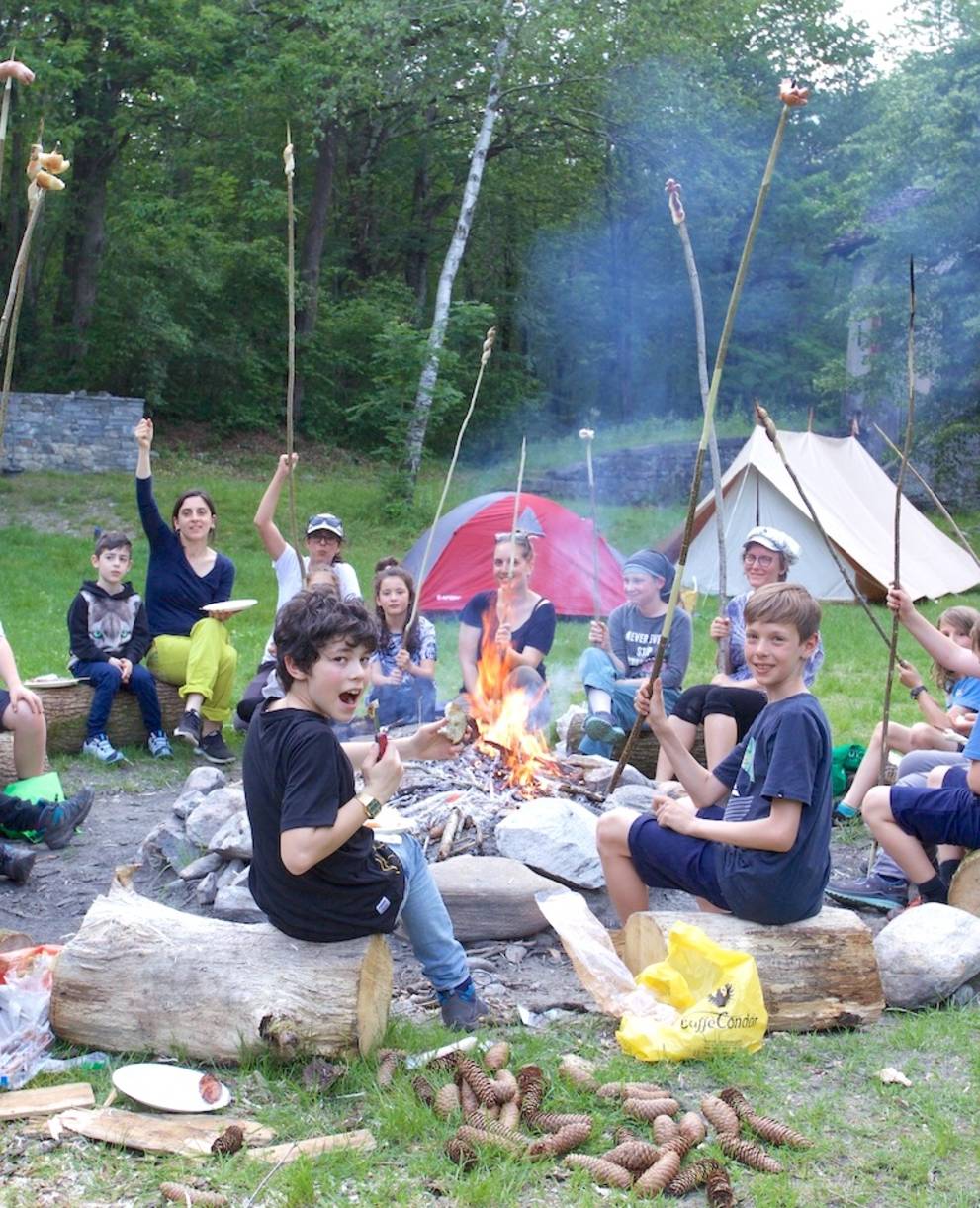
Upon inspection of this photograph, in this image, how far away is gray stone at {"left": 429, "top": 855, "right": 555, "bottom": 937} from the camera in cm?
430

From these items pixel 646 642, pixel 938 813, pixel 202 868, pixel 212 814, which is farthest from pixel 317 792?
pixel 646 642

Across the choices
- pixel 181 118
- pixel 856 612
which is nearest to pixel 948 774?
pixel 856 612

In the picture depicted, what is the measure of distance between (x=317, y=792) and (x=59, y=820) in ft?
8.51

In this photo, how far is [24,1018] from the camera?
11.2 feet

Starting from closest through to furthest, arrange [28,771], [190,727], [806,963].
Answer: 1. [806,963]
2. [28,771]
3. [190,727]

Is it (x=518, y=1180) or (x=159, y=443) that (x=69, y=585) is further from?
(x=518, y=1180)

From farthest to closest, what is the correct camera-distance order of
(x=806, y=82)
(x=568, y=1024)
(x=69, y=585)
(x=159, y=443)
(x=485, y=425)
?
(x=806, y=82), (x=485, y=425), (x=159, y=443), (x=69, y=585), (x=568, y=1024)

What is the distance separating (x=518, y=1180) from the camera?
9.05ft

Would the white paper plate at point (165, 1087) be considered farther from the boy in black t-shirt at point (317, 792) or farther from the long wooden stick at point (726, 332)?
the long wooden stick at point (726, 332)

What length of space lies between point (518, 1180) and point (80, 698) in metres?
4.62

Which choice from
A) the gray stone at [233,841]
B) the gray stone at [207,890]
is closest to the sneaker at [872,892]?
the gray stone at [233,841]

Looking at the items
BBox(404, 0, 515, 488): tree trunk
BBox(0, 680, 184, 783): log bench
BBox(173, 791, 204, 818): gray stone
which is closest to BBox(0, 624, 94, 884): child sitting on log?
BBox(173, 791, 204, 818): gray stone

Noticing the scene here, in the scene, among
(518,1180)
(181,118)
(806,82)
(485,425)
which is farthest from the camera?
(806,82)

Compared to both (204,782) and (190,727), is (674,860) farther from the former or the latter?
(190,727)
